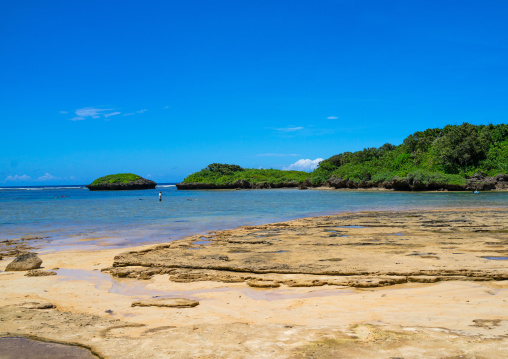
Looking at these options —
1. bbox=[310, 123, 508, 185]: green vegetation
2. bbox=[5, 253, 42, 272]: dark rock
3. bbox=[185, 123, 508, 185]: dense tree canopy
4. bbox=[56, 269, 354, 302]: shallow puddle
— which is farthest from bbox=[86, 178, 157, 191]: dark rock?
bbox=[56, 269, 354, 302]: shallow puddle

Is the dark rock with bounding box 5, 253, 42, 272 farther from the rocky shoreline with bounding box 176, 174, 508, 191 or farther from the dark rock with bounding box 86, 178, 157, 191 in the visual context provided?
the dark rock with bounding box 86, 178, 157, 191

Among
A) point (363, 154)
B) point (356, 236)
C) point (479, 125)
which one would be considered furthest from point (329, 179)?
point (356, 236)

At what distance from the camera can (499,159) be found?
64.2 metres

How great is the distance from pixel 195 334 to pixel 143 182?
127398 mm

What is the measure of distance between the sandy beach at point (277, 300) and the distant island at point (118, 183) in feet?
380

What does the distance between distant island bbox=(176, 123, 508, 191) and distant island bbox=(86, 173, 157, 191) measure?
3743 centimetres

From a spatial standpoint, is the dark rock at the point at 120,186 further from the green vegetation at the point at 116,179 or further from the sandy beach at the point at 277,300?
the sandy beach at the point at 277,300

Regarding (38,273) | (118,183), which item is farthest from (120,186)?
(38,273)

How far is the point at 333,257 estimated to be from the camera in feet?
32.2

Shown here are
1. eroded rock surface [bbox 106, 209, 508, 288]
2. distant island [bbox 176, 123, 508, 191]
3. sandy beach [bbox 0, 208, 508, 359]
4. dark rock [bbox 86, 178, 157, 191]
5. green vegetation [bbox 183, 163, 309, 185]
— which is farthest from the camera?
dark rock [bbox 86, 178, 157, 191]

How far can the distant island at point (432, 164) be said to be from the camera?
62.1 meters

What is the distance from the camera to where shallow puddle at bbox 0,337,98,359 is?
421cm

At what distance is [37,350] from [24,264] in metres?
6.16

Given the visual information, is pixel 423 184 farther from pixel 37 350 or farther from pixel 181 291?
pixel 37 350
